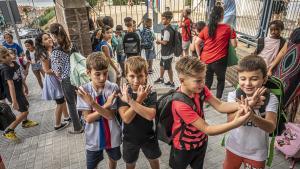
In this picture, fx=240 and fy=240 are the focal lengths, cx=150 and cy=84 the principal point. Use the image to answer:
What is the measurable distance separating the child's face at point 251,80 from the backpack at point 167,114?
38 centimetres

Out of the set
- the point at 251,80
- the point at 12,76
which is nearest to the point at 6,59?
the point at 12,76

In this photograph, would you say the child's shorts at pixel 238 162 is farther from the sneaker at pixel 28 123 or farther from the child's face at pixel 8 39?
the child's face at pixel 8 39

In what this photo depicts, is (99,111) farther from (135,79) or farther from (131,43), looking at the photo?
(131,43)

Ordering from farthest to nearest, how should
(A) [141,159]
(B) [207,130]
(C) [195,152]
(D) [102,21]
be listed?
(D) [102,21]
(A) [141,159]
(C) [195,152]
(B) [207,130]

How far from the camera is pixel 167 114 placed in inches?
85.0

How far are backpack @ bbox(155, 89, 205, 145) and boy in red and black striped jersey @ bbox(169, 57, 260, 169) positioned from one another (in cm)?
3

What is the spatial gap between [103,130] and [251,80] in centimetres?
147

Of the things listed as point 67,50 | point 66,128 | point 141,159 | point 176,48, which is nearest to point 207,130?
point 141,159

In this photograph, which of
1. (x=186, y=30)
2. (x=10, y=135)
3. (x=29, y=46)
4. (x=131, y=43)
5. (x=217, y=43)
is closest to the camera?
(x=10, y=135)

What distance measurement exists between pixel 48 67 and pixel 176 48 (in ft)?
10.0

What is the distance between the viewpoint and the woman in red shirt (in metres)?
→ 4.16

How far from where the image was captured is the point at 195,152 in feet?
7.29

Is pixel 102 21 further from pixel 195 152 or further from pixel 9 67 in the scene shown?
pixel 195 152

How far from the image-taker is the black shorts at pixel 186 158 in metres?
2.20
